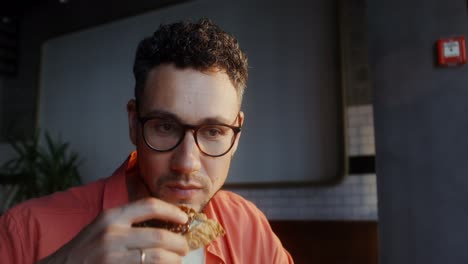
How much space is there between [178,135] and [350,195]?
6.72 feet

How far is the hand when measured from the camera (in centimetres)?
75

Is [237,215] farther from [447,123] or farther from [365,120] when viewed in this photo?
[365,120]

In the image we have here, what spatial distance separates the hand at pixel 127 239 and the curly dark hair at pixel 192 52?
1.81 feet

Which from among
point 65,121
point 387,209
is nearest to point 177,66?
point 387,209

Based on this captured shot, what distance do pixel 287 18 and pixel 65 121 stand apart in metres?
2.71

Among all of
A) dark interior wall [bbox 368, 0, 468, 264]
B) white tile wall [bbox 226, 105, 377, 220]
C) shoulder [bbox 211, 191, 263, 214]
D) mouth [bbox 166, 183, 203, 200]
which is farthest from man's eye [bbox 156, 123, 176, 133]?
white tile wall [bbox 226, 105, 377, 220]

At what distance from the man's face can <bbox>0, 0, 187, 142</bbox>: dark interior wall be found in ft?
11.8

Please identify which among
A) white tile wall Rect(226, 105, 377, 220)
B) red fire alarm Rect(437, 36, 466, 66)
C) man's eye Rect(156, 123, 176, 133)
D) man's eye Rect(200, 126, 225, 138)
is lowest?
white tile wall Rect(226, 105, 377, 220)

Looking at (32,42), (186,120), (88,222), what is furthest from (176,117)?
(32,42)

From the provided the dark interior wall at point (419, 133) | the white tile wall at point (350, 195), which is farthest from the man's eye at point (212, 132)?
the white tile wall at point (350, 195)

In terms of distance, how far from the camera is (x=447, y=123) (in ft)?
7.25

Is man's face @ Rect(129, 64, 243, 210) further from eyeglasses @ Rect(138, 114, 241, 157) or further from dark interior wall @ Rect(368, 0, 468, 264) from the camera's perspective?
dark interior wall @ Rect(368, 0, 468, 264)

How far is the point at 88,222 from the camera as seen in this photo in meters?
1.21

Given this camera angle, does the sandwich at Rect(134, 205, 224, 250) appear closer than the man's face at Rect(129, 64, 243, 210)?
Yes
